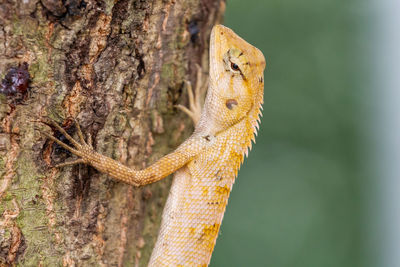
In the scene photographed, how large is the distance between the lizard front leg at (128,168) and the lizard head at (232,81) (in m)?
0.28

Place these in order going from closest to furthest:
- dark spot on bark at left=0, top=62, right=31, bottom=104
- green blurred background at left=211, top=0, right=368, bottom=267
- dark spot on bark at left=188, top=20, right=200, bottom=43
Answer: dark spot on bark at left=0, top=62, right=31, bottom=104
dark spot on bark at left=188, top=20, right=200, bottom=43
green blurred background at left=211, top=0, right=368, bottom=267

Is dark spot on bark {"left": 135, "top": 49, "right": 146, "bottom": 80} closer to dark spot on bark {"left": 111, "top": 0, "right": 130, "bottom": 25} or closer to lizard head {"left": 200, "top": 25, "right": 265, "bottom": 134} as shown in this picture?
dark spot on bark {"left": 111, "top": 0, "right": 130, "bottom": 25}

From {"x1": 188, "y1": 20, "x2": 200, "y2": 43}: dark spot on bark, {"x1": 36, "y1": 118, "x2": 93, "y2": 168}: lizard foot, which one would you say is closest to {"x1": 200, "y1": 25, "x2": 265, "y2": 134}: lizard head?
{"x1": 188, "y1": 20, "x2": 200, "y2": 43}: dark spot on bark

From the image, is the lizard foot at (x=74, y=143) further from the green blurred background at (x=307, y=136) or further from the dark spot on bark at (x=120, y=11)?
the green blurred background at (x=307, y=136)

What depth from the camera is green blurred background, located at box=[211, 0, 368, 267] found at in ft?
18.2

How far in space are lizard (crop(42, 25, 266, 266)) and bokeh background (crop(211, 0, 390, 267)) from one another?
2.75m

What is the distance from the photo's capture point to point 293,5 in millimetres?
5762

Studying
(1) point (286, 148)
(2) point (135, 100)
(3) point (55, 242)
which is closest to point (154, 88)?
(2) point (135, 100)

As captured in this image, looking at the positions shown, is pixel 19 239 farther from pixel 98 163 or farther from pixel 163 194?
pixel 163 194

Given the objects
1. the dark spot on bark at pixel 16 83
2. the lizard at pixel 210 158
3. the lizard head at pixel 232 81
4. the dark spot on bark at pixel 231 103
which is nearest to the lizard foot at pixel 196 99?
the lizard at pixel 210 158

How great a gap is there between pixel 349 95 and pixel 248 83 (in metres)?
3.43

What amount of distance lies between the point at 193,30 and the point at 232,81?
1.44 ft

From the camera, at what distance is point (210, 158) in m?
2.77

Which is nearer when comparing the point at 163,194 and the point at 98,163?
the point at 98,163
